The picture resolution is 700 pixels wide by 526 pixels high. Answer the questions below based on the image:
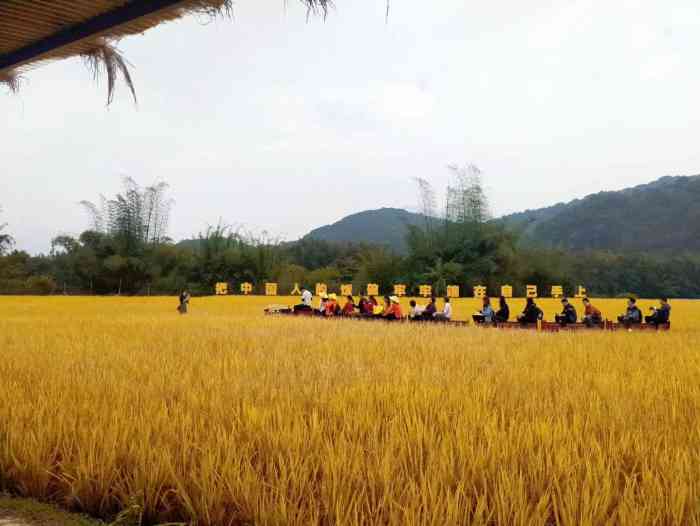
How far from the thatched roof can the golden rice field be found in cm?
145

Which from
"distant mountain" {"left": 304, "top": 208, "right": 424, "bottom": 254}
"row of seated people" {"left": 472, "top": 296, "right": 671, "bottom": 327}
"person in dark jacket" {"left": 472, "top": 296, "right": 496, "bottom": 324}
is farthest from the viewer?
"distant mountain" {"left": 304, "top": 208, "right": 424, "bottom": 254}

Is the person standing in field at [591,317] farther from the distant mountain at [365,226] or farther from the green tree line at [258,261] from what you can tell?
the distant mountain at [365,226]

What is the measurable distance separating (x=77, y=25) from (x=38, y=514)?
1.62 metres

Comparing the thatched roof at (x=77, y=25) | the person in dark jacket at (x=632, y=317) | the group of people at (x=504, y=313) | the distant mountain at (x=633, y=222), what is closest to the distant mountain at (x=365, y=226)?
the distant mountain at (x=633, y=222)

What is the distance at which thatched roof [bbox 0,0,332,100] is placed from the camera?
175cm

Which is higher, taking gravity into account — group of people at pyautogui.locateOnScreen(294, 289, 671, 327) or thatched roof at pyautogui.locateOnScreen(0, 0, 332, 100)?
thatched roof at pyautogui.locateOnScreen(0, 0, 332, 100)

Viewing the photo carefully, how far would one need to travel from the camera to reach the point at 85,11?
1.85m

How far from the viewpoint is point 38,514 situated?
196cm

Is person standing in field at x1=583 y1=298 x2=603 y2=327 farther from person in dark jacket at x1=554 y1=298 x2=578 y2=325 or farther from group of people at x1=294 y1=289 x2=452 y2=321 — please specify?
group of people at x1=294 y1=289 x2=452 y2=321

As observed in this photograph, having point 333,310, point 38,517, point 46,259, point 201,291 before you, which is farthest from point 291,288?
point 38,517

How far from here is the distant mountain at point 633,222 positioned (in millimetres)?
60781

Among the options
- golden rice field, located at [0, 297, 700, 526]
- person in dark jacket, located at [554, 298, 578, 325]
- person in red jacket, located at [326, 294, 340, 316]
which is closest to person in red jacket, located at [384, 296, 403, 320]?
person in red jacket, located at [326, 294, 340, 316]

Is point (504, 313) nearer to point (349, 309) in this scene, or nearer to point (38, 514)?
point (349, 309)

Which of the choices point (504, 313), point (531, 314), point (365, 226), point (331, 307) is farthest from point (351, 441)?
point (365, 226)
